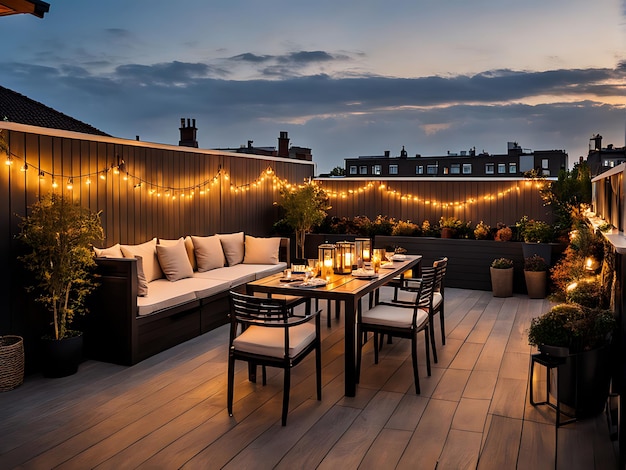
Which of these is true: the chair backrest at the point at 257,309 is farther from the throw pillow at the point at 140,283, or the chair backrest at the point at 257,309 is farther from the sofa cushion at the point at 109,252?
the sofa cushion at the point at 109,252

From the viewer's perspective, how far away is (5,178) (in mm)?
4496

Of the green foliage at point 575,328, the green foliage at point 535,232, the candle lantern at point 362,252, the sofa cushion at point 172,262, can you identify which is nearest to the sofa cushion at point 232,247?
the sofa cushion at point 172,262

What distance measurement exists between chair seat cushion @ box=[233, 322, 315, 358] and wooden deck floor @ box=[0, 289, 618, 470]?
453 millimetres

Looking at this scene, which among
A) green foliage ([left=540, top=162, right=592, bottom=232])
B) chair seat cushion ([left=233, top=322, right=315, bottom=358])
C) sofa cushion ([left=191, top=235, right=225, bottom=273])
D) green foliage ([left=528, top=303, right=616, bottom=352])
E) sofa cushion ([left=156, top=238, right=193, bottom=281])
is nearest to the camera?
green foliage ([left=528, top=303, right=616, bottom=352])

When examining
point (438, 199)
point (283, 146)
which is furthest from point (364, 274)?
point (283, 146)

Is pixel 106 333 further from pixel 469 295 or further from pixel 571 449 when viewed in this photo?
pixel 469 295

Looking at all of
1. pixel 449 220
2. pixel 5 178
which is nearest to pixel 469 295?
pixel 449 220

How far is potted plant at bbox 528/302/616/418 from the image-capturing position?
3475 mm

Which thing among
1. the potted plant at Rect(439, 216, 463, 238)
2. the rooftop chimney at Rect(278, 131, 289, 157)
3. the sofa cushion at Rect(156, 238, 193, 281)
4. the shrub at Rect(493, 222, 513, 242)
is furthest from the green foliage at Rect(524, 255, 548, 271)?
the rooftop chimney at Rect(278, 131, 289, 157)

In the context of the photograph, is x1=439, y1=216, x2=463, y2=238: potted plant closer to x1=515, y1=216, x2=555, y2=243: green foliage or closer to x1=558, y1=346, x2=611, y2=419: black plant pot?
x1=515, y1=216, x2=555, y2=243: green foliage

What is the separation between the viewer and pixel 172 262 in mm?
6211

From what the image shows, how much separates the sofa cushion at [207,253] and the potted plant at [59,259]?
7.75 ft

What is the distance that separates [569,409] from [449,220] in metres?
5.55

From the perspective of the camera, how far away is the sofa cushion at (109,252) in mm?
5223
